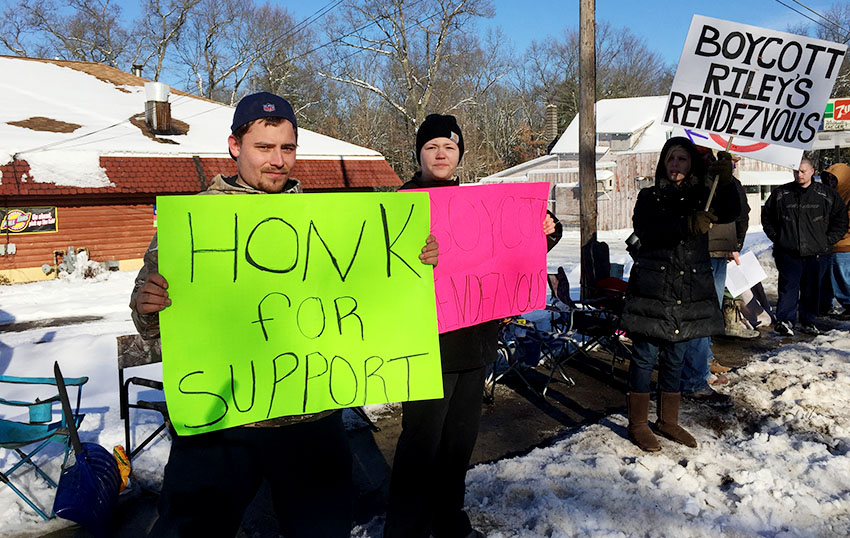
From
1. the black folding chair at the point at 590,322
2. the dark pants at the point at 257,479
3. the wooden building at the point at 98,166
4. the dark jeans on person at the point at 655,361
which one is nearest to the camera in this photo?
the dark pants at the point at 257,479

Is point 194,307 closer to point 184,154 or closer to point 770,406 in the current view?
point 770,406

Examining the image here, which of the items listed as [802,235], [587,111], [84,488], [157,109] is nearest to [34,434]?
[84,488]

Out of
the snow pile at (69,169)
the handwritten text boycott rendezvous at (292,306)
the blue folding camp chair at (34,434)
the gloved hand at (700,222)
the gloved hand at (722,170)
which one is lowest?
the blue folding camp chair at (34,434)

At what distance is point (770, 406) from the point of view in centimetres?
446

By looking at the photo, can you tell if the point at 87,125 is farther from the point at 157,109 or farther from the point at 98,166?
the point at 98,166

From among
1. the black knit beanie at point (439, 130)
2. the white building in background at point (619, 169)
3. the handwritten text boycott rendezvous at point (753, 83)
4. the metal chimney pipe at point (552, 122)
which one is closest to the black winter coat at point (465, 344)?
the black knit beanie at point (439, 130)

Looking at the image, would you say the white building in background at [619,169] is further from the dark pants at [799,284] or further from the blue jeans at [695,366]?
the blue jeans at [695,366]

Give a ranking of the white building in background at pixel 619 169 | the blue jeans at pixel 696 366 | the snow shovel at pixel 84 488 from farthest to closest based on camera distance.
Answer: the white building in background at pixel 619 169, the blue jeans at pixel 696 366, the snow shovel at pixel 84 488

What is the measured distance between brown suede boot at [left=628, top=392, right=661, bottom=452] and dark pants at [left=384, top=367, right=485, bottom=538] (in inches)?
64.5

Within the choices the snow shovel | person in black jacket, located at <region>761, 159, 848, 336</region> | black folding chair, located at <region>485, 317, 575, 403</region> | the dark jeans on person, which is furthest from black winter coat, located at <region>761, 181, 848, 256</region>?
the snow shovel

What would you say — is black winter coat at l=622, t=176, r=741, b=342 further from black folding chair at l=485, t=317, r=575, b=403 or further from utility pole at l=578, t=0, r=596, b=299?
utility pole at l=578, t=0, r=596, b=299

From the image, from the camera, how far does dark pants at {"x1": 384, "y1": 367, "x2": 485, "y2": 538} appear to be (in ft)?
7.80

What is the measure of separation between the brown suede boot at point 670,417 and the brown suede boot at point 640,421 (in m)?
0.12

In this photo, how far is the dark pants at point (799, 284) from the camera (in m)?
6.86
